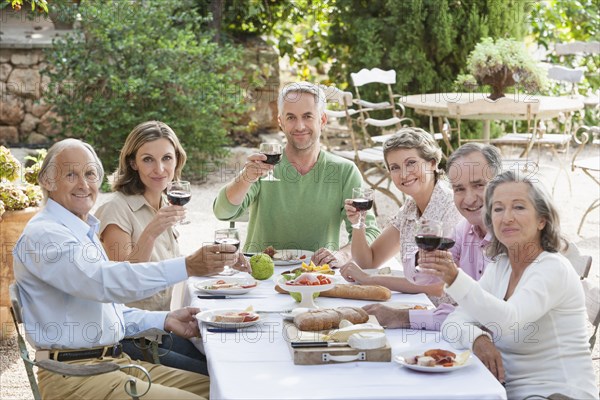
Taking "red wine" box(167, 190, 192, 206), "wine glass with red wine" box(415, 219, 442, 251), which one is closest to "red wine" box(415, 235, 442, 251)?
"wine glass with red wine" box(415, 219, 442, 251)

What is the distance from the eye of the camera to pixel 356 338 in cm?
279

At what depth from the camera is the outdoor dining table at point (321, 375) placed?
2.53m

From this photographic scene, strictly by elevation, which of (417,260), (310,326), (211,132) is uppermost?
(417,260)

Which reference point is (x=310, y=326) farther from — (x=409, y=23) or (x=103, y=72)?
(x=409, y=23)

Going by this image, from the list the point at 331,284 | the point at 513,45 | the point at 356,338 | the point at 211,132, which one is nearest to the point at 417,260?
the point at 356,338

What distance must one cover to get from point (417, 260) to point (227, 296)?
1.01 m

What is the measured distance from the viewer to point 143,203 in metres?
4.15

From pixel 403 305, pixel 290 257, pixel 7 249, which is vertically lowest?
pixel 7 249

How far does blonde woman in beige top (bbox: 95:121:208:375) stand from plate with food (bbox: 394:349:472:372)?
4.54 feet

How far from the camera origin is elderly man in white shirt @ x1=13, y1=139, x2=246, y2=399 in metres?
3.07

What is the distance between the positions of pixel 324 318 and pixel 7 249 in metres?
2.95

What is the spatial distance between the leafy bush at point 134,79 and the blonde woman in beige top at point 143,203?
17.2ft

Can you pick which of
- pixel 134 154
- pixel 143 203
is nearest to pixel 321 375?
pixel 143 203

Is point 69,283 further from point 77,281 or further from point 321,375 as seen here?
point 321,375
